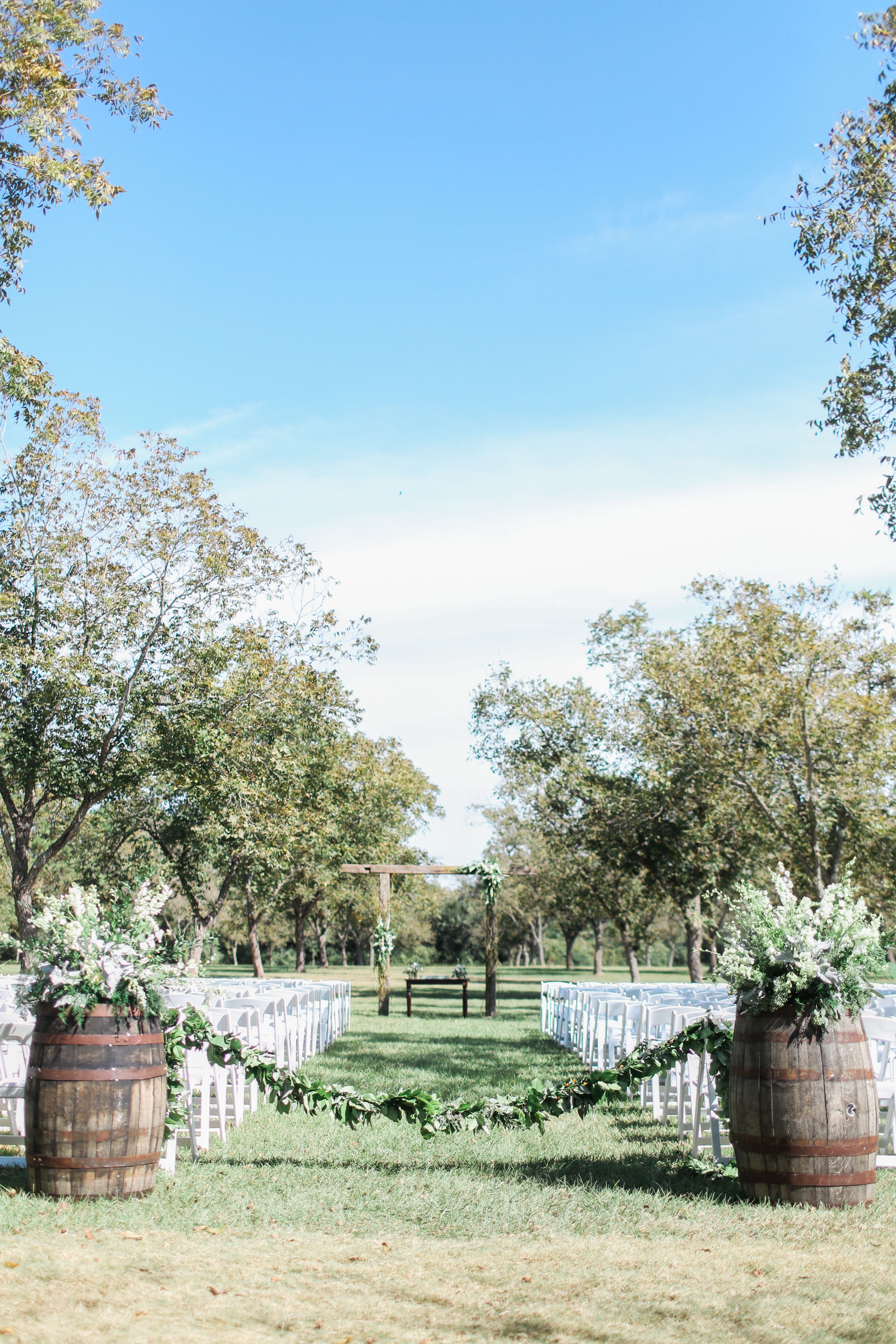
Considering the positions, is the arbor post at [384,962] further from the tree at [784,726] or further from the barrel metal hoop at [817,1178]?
the barrel metal hoop at [817,1178]

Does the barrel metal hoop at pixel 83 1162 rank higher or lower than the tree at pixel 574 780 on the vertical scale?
lower

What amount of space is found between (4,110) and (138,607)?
932cm

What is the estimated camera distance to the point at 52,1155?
5930 mm

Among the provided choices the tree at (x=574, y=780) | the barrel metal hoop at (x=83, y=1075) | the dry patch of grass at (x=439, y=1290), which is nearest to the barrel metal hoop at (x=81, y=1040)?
the barrel metal hoop at (x=83, y=1075)

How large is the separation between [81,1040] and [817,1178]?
4.10 metres

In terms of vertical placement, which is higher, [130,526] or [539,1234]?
[130,526]

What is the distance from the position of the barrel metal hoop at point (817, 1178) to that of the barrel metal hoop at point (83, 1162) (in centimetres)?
348

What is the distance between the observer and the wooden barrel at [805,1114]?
5902 mm

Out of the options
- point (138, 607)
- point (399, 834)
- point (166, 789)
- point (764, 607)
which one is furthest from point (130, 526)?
point (399, 834)

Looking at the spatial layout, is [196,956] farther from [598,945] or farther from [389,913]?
[598,945]

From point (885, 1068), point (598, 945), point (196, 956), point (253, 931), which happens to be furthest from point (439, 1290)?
point (598, 945)

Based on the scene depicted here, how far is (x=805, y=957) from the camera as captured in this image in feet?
20.0

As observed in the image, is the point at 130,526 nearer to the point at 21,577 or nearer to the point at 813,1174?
the point at 21,577

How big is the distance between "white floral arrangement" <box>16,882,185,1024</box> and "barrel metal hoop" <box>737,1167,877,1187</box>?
11.6 ft
